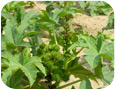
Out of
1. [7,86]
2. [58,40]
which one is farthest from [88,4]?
[7,86]

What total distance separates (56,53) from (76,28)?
7.20 ft

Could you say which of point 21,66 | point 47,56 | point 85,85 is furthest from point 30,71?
point 85,85

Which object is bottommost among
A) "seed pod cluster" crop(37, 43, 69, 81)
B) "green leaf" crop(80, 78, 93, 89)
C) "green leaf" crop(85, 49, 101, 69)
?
"green leaf" crop(80, 78, 93, 89)

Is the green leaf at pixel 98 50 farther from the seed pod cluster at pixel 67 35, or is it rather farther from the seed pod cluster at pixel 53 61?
the seed pod cluster at pixel 53 61

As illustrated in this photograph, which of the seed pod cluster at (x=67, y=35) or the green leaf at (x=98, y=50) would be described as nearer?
the green leaf at (x=98, y=50)

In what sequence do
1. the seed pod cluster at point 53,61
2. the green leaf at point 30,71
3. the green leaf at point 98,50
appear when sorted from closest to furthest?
the green leaf at point 30,71, the green leaf at point 98,50, the seed pod cluster at point 53,61

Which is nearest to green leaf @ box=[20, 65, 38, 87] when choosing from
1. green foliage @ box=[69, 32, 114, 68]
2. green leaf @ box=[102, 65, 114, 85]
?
green foliage @ box=[69, 32, 114, 68]

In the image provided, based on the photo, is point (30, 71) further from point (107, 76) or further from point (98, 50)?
point (107, 76)

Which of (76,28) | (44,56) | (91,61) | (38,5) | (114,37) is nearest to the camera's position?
(91,61)

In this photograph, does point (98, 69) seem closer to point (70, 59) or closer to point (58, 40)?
point (70, 59)

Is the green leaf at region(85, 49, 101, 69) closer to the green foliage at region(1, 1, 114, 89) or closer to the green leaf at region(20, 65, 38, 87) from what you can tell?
the green foliage at region(1, 1, 114, 89)

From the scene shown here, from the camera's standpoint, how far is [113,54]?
2082 mm

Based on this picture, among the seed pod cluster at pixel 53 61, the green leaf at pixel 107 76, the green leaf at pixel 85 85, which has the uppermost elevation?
the seed pod cluster at pixel 53 61

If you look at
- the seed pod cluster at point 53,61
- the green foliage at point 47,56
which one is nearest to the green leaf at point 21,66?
the green foliage at point 47,56
